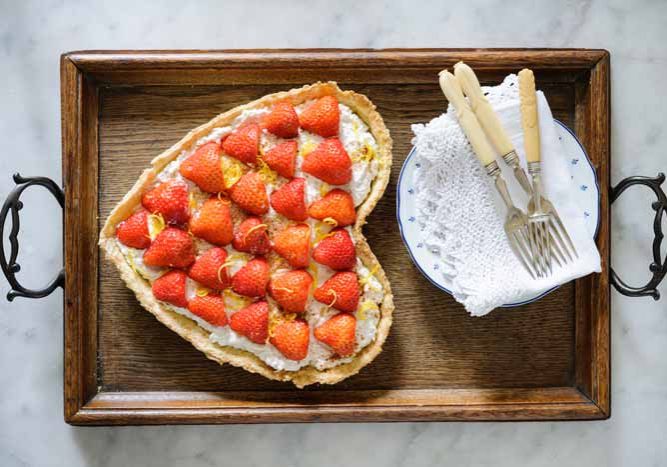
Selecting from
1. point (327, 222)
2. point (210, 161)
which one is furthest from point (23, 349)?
point (327, 222)

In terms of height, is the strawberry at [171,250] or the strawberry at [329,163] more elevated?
the strawberry at [329,163]

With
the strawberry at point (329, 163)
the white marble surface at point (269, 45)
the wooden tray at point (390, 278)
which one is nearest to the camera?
the strawberry at point (329, 163)

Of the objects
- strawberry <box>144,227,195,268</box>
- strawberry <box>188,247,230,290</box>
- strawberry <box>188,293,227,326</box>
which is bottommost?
strawberry <box>188,293,227,326</box>

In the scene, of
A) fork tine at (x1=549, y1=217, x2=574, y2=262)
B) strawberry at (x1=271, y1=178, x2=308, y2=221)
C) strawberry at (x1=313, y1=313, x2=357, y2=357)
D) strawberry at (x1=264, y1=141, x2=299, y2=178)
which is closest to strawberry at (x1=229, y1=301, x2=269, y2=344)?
strawberry at (x1=313, y1=313, x2=357, y2=357)

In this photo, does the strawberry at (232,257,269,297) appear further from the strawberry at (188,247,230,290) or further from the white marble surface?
the white marble surface

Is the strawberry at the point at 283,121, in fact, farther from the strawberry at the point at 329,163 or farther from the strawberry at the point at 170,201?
the strawberry at the point at 170,201

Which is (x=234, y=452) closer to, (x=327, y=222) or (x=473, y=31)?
(x=327, y=222)

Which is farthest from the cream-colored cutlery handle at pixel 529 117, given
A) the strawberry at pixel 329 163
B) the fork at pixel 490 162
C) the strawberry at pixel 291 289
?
the strawberry at pixel 291 289
